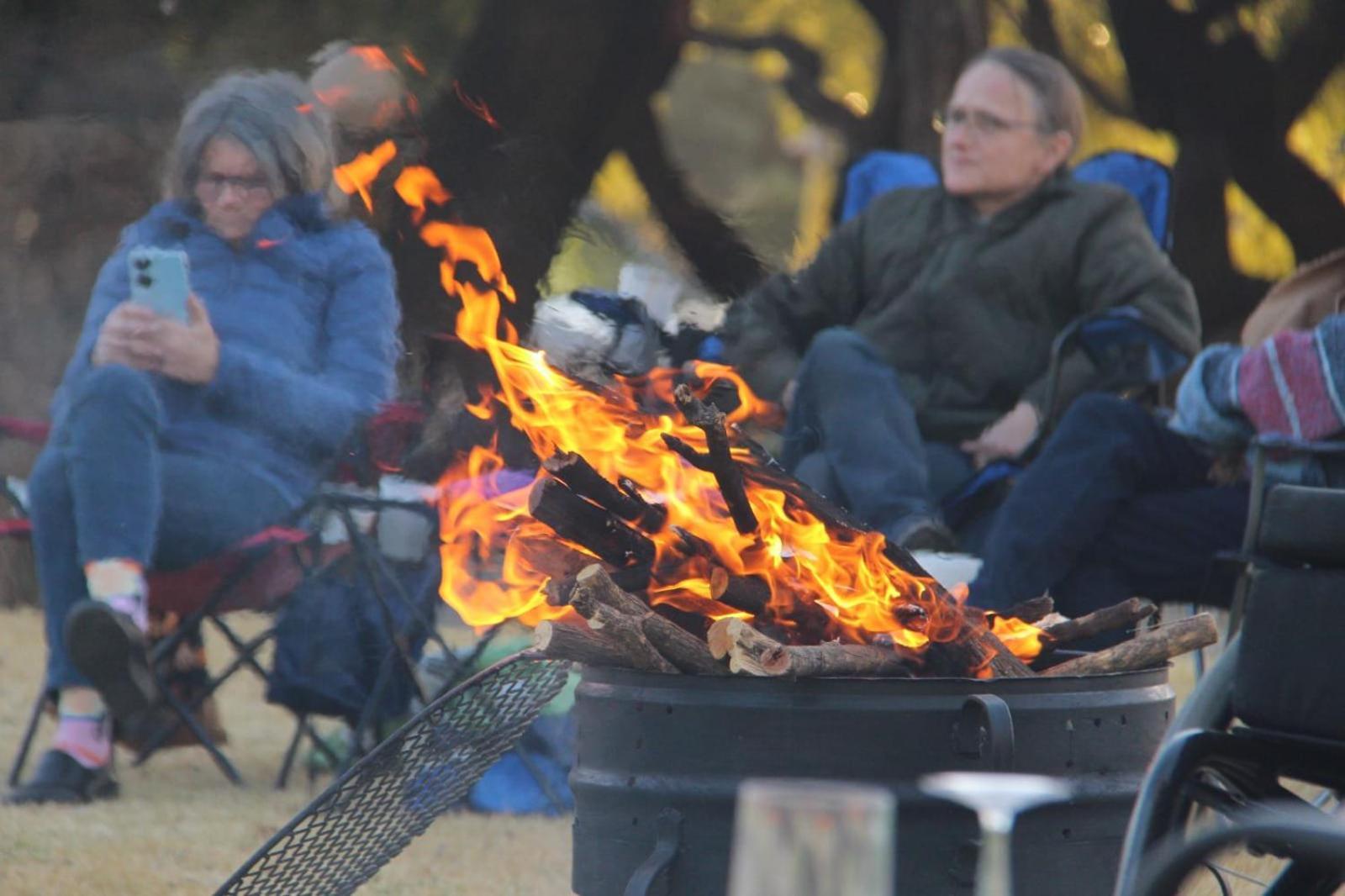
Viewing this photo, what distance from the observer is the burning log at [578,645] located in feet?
7.24

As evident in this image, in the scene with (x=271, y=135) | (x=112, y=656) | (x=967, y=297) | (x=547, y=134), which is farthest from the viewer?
(x=547, y=134)

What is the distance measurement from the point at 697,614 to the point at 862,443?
1.87m

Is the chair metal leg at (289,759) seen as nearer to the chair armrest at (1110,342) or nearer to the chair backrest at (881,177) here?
the chair armrest at (1110,342)

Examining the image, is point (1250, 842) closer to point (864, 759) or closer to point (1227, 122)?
point (864, 759)

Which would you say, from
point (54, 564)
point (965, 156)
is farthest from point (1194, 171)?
point (54, 564)

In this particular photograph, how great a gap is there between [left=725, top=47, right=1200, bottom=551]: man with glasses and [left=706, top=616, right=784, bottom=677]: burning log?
2.01m

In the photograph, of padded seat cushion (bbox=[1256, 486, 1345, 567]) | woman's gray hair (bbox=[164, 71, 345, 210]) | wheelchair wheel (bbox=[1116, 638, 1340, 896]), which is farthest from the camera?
woman's gray hair (bbox=[164, 71, 345, 210])

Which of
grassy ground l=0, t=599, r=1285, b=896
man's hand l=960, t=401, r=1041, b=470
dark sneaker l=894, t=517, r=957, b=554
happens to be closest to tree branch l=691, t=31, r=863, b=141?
man's hand l=960, t=401, r=1041, b=470

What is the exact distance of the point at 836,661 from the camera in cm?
215

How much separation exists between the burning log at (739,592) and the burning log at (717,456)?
0.07 metres

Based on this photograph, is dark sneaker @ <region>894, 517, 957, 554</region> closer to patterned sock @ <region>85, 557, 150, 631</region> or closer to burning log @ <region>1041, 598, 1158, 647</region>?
burning log @ <region>1041, 598, 1158, 647</region>

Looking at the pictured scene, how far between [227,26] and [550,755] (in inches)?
106

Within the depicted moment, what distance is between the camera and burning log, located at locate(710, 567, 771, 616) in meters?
2.29

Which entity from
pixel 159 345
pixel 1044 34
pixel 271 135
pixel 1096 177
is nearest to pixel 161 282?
pixel 159 345
